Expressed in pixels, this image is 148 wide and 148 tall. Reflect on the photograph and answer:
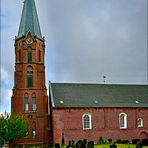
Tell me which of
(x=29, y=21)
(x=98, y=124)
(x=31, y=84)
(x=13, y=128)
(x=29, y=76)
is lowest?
(x=13, y=128)

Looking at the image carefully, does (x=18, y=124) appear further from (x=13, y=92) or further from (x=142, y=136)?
(x=142, y=136)

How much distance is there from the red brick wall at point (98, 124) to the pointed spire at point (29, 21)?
1566 centimetres

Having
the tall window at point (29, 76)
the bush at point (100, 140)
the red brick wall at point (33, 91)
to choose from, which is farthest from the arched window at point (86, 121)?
the tall window at point (29, 76)

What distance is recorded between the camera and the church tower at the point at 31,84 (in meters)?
67.2

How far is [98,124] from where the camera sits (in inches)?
2704

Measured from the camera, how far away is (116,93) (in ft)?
244

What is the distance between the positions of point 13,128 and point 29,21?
20388 mm

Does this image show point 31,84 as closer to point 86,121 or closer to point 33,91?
point 33,91

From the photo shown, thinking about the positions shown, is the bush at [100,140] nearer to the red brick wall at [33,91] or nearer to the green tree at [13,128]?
the red brick wall at [33,91]

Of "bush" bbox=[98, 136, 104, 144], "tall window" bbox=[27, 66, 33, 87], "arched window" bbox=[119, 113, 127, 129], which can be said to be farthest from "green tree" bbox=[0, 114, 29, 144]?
"arched window" bbox=[119, 113, 127, 129]

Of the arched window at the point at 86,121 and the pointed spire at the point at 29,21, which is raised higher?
the pointed spire at the point at 29,21

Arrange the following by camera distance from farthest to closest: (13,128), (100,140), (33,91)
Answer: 1. (33,91)
2. (100,140)
3. (13,128)

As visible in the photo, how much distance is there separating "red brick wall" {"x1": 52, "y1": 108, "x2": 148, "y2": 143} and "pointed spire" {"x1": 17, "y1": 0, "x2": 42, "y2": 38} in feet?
51.4

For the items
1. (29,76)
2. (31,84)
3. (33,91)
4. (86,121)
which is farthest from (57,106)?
→ (29,76)
